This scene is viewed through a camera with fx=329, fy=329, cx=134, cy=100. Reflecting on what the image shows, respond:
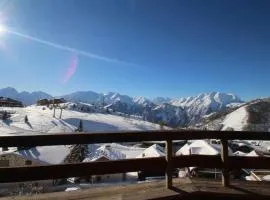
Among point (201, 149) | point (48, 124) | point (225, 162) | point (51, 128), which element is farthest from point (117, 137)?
point (48, 124)

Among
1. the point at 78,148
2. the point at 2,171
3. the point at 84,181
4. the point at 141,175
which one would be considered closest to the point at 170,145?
the point at 2,171

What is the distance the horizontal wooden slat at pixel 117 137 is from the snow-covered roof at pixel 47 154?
45.8m

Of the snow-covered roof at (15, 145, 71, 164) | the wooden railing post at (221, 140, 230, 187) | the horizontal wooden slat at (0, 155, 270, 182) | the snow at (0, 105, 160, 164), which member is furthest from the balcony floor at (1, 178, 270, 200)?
the snow-covered roof at (15, 145, 71, 164)

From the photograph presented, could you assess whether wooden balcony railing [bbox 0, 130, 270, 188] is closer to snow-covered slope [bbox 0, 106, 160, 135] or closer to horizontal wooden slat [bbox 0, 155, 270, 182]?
horizontal wooden slat [bbox 0, 155, 270, 182]

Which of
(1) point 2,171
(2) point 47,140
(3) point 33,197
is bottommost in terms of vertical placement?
(3) point 33,197

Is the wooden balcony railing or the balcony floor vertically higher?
the wooden balcony railing

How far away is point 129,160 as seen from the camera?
18.7 ft

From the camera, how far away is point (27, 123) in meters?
141

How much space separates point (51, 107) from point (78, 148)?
152 meters

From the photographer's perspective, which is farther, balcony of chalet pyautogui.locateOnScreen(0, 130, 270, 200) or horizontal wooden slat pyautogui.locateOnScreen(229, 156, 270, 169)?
horizontal wooden slat pyautogui.locateOnScreen(229, 156, 270, 169)

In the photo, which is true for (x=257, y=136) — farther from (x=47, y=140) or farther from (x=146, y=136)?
(x=47, y=140)

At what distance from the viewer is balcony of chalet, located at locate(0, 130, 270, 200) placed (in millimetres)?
5004

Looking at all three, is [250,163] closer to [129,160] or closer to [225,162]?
[225,162]

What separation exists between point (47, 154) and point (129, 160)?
170 ft
